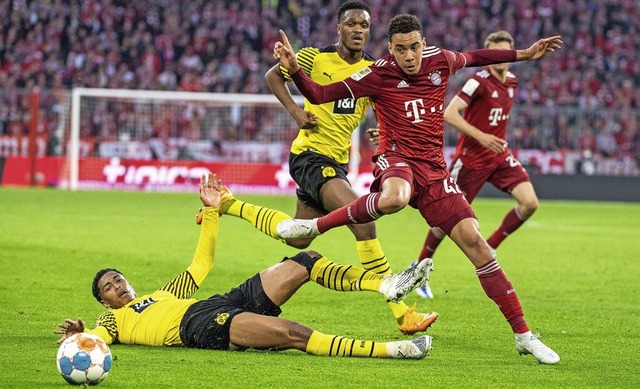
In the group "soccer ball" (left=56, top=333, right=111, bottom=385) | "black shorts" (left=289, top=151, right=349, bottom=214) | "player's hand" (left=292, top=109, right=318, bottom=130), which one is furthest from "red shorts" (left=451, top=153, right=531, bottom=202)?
"soccer ball" (left=56, top=333, right=111, bottom=385)

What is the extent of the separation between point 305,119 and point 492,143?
262 centimetres

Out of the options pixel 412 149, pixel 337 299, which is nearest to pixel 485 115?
pixel 337 299

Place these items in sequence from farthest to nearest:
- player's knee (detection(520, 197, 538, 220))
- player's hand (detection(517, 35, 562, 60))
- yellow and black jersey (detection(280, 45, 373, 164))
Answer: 1. player's knee (detection(520, 197, 538, 220))
2. yellow and black jersey (detection(280, 45, 373, 164))
3. player's hand (detection(517, 35, 562, 60))

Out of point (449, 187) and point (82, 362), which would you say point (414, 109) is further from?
point (82, 362)

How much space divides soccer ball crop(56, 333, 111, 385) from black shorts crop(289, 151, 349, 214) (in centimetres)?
313

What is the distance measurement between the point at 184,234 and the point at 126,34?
56.4 feet

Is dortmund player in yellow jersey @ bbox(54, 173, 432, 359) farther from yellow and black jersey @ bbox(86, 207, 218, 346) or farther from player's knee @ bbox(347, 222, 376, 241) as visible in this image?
player's knee @ bbox(347, 222, 376, 241)

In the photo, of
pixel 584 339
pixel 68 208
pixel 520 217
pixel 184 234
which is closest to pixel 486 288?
pixel 584 339

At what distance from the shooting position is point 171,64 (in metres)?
32.0

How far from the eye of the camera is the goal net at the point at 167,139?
26141 mm

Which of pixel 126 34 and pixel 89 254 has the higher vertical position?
pixel 126 34

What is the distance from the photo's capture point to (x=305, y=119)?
842cm

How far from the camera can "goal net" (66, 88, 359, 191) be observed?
26141 mm

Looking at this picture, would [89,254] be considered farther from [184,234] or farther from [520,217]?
[520,217]
